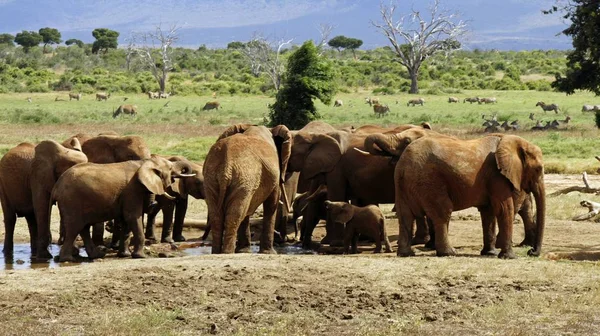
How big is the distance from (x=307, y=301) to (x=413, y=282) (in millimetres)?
1447

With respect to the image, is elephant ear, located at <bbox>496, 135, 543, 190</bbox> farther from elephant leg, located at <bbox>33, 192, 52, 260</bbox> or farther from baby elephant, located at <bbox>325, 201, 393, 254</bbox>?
elephant leg, located at <bbox>33, 192, 52, 260</bbox>

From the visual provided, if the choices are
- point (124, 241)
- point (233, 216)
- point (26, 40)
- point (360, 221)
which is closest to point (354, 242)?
A: point (360, 221)

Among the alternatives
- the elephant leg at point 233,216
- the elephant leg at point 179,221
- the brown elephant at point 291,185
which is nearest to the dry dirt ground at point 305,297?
the elephant leg at point 233,216

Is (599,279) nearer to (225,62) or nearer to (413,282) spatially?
(413,282)

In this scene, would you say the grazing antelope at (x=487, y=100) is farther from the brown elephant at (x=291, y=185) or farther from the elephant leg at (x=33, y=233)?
the elephant leg at (x=33, y=233)

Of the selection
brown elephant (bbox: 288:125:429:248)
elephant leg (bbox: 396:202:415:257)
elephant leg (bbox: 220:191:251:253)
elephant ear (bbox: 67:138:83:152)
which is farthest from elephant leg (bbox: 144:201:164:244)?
elephant leg (bbox: 396:202:415:257)

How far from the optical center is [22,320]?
10.7 meters

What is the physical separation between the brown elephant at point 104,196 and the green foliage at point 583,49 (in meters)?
22.4

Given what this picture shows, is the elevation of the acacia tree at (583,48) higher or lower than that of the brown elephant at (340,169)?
higher

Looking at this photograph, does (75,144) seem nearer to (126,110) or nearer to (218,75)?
(126,110)

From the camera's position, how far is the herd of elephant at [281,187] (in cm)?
1461

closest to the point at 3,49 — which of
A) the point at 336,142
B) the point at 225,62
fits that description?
the point at 225,62

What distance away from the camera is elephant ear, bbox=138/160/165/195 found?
50.5 ft

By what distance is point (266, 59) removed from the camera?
3317 inches
